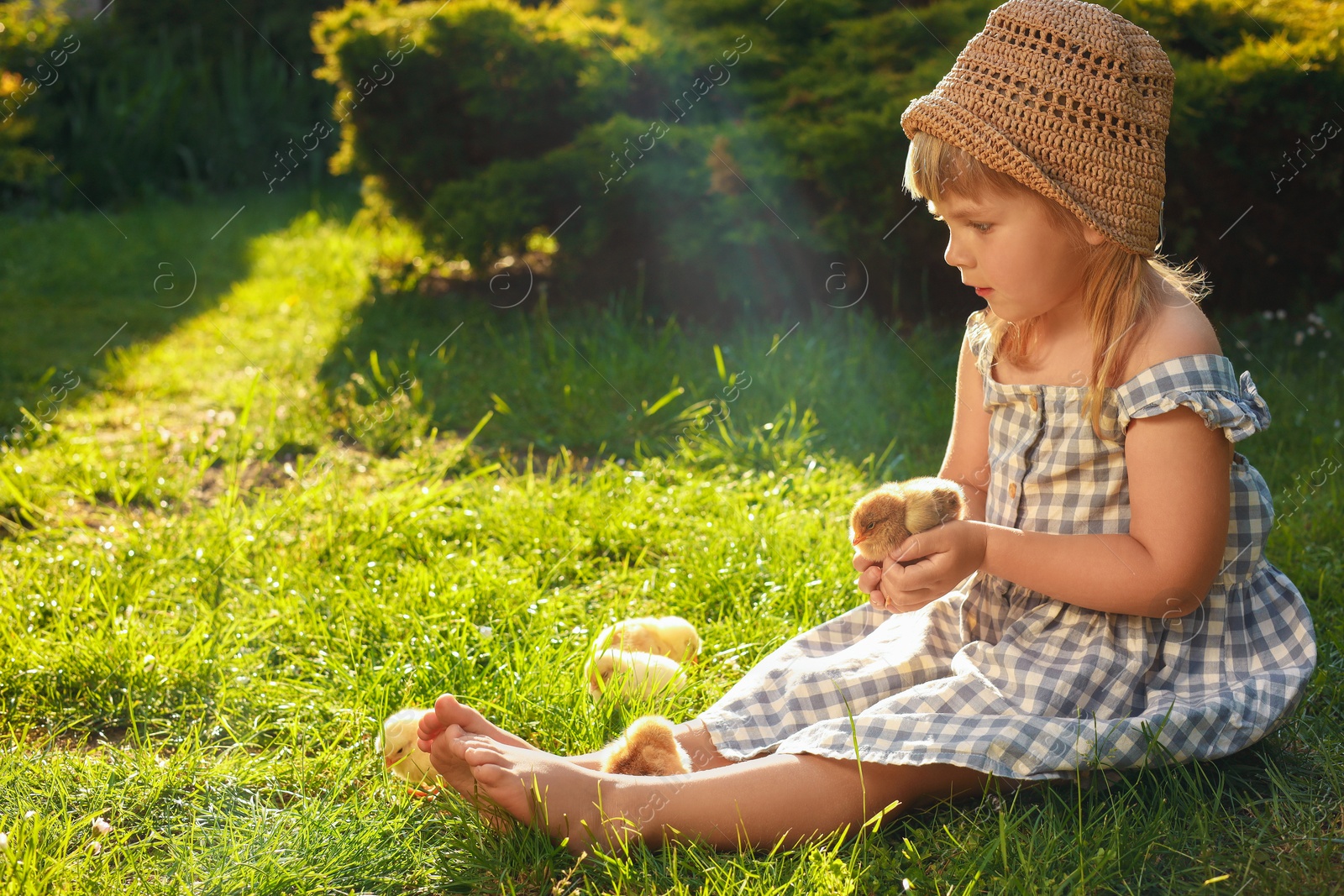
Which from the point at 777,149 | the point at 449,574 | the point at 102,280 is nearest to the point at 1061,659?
the point at 449,574

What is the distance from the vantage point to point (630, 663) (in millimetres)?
2348

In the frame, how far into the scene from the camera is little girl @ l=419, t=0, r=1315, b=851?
1.83 m

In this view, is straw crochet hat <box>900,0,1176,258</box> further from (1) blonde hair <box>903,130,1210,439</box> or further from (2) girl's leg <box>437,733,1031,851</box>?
(2) girl's leg <box>437,733,1031,851</box>

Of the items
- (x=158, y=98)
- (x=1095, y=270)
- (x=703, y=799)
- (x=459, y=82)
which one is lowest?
(x=703, y=799)

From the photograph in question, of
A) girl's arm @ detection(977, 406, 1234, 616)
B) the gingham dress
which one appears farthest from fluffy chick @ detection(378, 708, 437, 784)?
girl's arm @ detection(977, 406, 1234, 616)

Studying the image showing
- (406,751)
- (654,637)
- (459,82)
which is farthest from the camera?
(459,82)

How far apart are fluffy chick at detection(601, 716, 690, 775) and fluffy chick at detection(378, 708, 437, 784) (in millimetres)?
380

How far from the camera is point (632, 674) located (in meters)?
2.34

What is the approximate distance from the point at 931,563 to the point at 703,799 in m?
0.54

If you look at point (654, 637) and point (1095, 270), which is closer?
point (1095, 270)

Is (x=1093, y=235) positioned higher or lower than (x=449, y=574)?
higher

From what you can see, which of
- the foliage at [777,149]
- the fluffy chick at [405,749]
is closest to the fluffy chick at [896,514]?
the fluffy chick at [405,749]

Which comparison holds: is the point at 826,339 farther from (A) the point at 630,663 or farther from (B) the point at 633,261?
(A) the point at 630,663

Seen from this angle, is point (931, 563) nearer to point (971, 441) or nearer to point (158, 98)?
point (971, 441)
